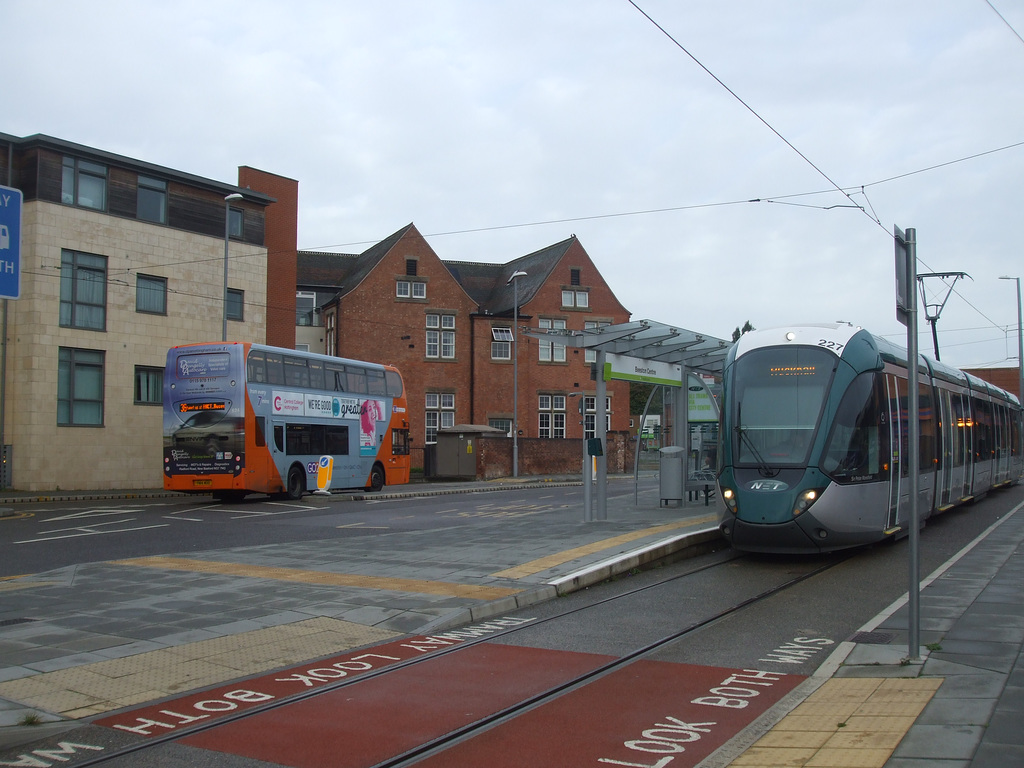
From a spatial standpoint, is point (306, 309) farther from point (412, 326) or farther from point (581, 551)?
point (581, 551)

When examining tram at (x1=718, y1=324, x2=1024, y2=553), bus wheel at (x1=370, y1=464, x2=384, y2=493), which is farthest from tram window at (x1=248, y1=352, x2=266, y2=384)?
tram at (x1=718, y1=324, x2=1024, y2=553)

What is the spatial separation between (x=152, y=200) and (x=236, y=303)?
203 inches

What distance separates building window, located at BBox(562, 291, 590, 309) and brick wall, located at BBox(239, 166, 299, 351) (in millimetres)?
18258

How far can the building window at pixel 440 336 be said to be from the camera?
169 feet

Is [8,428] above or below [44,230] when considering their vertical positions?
below

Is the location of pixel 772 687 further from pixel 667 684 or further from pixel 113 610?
pixel 113 610

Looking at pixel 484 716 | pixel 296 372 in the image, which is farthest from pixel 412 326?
pixel 484 716

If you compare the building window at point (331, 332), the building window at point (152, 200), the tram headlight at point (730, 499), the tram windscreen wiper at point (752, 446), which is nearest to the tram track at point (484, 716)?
the tram headlight at point (730, 499)

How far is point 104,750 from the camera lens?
5055 millimetres

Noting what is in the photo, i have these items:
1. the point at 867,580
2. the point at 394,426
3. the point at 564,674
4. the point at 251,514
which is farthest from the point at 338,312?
the point at 564,674

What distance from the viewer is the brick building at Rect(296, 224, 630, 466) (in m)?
50.2

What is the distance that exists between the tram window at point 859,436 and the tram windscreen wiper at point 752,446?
67 centimetres

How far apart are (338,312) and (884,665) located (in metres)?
44.6

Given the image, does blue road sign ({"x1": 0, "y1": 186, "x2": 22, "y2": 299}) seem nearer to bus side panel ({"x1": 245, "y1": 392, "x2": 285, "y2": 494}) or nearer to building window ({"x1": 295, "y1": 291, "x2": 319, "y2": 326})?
bus side panel ({"x1": 245, "y1": 392, "x2": 285, "y2": 494})
